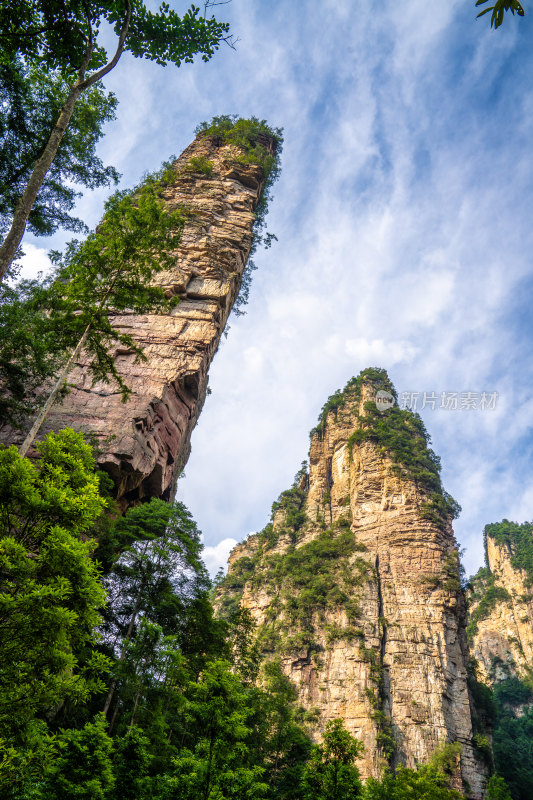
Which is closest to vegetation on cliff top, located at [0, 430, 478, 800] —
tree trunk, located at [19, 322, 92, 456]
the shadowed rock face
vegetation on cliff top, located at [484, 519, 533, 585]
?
tree trunk, located at [19, 322, 92, 456]

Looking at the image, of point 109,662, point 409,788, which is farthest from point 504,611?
point 109,662

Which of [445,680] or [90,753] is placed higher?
[445,680]

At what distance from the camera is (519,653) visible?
199 ft

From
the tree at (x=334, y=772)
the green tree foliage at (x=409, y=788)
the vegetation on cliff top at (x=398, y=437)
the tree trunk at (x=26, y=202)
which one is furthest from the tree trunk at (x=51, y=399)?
the vegetation on cliff top at (x=398, y=437)

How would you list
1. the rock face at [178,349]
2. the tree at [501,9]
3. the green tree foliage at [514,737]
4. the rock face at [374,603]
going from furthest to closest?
the green tree foliage at [514,737] → the rock face at [374,603] → the rock face at [178,349] → the tree at [501,9]

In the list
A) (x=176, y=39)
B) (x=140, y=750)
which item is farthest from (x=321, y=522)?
(x=176, y=39)

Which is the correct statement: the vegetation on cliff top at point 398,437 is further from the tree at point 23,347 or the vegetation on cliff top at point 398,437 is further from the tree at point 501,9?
the tree at point 501,9

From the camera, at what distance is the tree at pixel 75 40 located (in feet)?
28.9

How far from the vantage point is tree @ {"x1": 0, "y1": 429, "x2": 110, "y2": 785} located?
6.79 metres

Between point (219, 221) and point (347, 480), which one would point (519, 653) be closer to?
point (347, 480)

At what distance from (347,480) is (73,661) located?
44855 millimetres

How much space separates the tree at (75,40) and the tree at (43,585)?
136 inches

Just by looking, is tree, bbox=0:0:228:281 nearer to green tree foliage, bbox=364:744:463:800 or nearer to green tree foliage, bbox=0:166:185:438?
green tree foliage, bbox=0:166:185:438

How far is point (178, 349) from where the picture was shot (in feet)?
56.7
